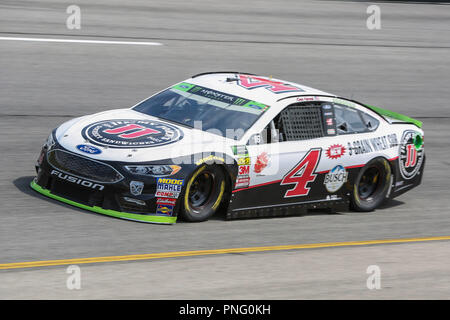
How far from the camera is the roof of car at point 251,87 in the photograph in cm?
914

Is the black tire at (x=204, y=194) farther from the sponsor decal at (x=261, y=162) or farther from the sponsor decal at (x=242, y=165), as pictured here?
the sponsor decal at (x=261, y=162)

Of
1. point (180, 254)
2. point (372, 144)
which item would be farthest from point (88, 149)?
point (372, 144)

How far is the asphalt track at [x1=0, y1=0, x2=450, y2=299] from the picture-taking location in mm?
6652

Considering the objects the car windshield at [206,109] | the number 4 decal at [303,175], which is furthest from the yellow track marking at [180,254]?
the car windshield at [206,109]

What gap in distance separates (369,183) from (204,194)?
2674 millimetres

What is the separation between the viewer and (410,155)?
1024cm

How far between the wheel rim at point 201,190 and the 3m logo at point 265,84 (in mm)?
1589

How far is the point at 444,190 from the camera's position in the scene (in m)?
11.2

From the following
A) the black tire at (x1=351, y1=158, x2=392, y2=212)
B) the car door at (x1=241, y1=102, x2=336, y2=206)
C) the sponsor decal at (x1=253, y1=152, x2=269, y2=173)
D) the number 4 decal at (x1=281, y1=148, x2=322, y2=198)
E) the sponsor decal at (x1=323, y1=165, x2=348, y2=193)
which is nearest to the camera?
the sponsor decal at (x1=253, y1=152, x2=269, y2=173)

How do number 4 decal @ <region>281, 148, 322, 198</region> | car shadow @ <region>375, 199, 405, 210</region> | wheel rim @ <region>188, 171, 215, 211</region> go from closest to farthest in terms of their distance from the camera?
wheel rim @ <region>188, 171, 215, 211</region>
number 4 decal @ <region>281, 148, 322, 198</region>
car shadow @ <region>375, 199, 405, 210</region>

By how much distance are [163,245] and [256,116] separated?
2102 millimetres

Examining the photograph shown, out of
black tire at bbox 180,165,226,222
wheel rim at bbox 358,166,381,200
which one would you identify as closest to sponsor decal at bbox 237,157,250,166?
black tire at bbox 180,165,226,222

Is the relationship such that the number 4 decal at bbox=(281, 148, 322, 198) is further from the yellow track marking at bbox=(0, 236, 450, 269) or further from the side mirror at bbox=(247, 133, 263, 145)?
the yellow track marking at bbox=(0, 236, 450, 269)

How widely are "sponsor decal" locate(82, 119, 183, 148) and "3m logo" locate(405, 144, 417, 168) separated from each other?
3397mm
